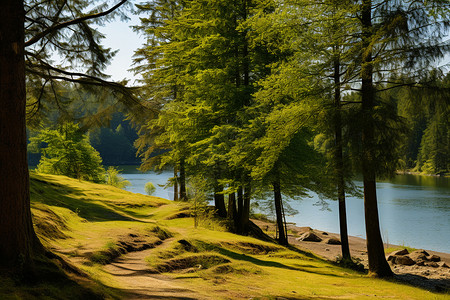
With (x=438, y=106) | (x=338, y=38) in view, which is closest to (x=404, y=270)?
(x=438, y=106)

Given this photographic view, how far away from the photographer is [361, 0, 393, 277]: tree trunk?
948 cm

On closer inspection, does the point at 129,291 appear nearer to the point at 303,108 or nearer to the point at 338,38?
the point at 303,108

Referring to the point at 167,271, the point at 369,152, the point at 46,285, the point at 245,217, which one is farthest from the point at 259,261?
the point at 46,285

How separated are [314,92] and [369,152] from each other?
2.39 meters

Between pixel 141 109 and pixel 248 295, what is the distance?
4.83 meters

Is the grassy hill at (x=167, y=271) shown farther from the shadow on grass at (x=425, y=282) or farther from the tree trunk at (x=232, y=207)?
the tree trunk at (x=232, y=207)

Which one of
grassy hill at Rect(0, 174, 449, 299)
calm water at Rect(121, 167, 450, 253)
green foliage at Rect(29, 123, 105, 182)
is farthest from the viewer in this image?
green foliage at Rect(29, 123, 105, 182)

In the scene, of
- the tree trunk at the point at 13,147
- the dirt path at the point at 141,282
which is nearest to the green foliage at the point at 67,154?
the dirt path at the point at 141,282

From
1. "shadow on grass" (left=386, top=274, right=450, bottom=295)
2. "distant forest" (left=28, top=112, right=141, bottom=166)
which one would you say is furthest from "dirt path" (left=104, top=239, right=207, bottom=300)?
"distant forest" (left=28, top=112, right=141, bottom=166)

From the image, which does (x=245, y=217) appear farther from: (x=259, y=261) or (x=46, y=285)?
(x=46, y=285)

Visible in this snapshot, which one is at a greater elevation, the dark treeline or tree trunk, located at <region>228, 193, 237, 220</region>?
the dark treeline

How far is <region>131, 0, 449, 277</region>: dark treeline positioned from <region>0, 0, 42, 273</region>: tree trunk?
13.5 feet

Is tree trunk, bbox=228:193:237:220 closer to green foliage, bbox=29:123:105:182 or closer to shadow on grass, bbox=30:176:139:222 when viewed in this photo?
shadow on grass, bbox=30:176:139:222

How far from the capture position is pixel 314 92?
34.7ft
